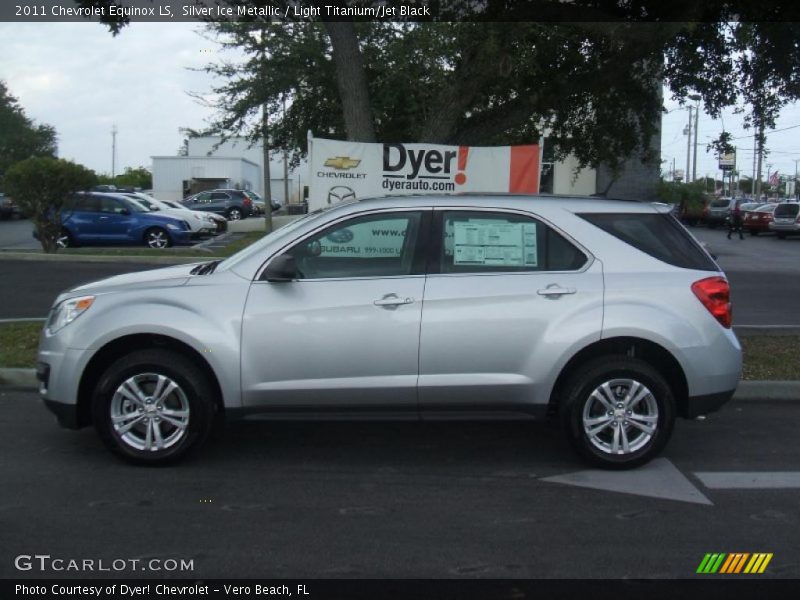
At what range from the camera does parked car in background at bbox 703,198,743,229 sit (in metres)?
45.2

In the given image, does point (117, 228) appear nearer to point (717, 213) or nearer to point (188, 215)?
point (188, 215)

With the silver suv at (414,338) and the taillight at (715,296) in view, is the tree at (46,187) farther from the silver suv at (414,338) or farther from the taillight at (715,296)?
the taillight at (715,296)

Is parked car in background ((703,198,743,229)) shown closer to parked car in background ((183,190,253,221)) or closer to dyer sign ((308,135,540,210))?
parked car in background ((183,190,253,221))

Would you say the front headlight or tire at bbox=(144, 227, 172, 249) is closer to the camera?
the front headlight

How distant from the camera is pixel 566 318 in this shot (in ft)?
18.9

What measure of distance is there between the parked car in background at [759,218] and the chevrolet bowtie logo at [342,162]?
31.8 metres

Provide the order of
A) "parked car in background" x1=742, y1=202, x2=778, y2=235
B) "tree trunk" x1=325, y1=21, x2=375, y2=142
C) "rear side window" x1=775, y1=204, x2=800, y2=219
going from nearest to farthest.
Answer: "tree trunk" x1=325, y1=21, x2=375, y2=142 → "rear side window" x1=775, y1=204, x2=800, y2=219 → "parked car in background" x1=742, y1=202, x2=778, y2=235

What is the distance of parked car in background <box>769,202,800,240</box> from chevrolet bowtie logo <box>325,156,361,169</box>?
30.2m

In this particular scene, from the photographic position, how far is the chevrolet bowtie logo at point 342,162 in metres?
10.5

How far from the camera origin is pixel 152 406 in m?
5.75

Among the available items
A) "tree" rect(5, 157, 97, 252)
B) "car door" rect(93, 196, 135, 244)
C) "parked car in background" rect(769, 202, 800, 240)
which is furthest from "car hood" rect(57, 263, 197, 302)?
"parked car in background" rect(769, 202, 800, 240)

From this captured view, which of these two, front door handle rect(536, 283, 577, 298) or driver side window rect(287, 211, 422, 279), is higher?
driver side window rect(287, 211, 422, 279)

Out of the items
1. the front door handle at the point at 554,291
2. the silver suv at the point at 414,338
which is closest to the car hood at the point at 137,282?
the silver suv at the point at 414,338
